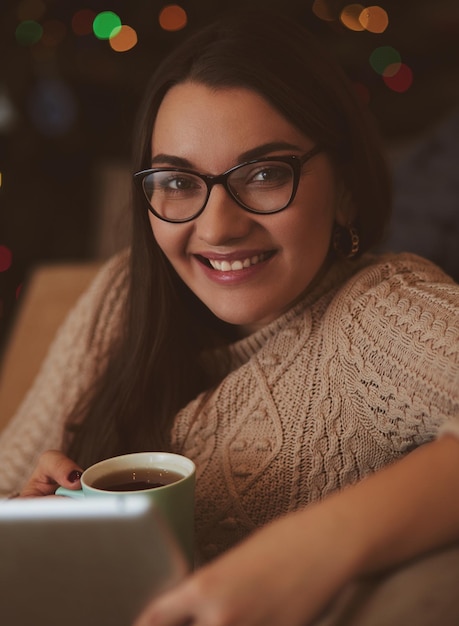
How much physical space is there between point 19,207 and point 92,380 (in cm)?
191

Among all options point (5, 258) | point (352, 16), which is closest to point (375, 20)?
point (352, 16)

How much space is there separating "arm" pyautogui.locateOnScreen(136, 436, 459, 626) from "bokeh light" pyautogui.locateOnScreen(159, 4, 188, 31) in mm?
2451

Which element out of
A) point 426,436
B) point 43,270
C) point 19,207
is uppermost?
point 19,207

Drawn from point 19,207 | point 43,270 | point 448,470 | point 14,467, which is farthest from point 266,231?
point 19,207

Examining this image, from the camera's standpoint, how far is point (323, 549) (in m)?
0.60

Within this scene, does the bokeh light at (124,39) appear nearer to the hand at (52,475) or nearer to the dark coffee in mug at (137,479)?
the hand at (52,475)

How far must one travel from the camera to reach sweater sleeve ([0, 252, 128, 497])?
132cm

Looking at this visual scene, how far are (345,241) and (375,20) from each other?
1.84 metres

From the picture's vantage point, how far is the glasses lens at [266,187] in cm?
98

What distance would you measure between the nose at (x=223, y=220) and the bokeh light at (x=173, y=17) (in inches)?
79.1

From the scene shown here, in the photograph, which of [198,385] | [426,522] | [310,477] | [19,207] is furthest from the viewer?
[19,207]

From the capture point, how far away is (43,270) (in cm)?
198

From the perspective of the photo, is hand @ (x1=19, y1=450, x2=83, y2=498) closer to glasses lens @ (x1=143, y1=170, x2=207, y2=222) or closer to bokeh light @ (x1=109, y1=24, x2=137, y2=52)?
glasses lens @ (x1=143, y1=170, x2=207, y2=222)

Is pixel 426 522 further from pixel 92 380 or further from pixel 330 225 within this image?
pixel 92 380
